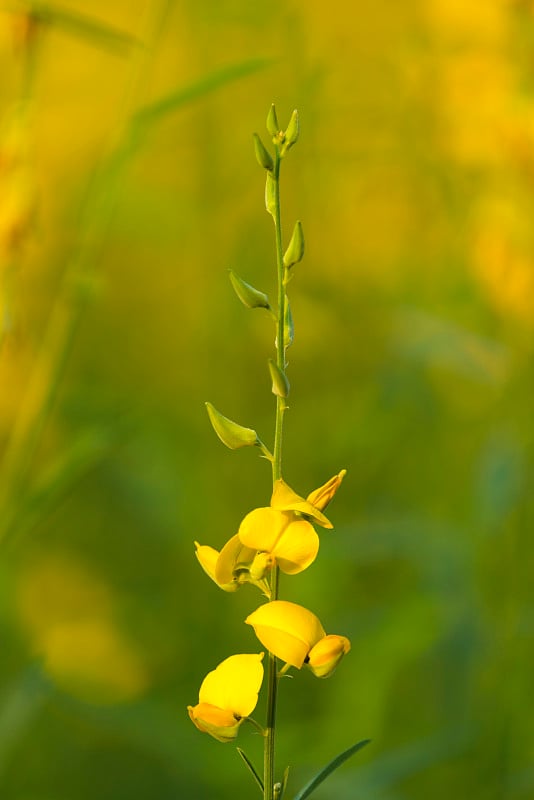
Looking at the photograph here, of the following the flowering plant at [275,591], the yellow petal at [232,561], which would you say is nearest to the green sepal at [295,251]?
the flowering plant at [275,591]

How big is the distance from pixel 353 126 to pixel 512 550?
92cm

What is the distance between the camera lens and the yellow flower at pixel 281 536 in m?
0.37

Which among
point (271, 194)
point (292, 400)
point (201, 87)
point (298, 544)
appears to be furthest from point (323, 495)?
point (292, 400)

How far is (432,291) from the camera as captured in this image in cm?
175

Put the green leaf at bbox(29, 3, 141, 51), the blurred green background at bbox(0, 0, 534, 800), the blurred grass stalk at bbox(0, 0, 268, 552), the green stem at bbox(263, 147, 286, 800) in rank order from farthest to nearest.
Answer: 1. the blurred green background at bbox(0, 0, 534, 800)
2. the blurred grass stalk at bbox(0, 0, 268, 552)
3. the green leaf at bbox(29, 3, 141, 51)
4. the green stem at bbox(263, 147, 286, 800)

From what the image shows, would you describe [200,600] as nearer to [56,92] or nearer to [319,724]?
[319,724]

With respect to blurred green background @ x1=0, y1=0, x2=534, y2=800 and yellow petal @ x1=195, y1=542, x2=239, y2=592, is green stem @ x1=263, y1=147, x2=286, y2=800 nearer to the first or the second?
yellow petal @ x1=195, y1=542, x2=239, y2=592

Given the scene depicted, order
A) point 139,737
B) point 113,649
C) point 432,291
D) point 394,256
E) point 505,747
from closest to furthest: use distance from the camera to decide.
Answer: point 505,747
point 139,737
point 113,649
point 432,291
point 394,256

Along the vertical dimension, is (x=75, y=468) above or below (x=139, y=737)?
above

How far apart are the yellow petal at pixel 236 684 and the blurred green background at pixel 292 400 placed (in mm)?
438

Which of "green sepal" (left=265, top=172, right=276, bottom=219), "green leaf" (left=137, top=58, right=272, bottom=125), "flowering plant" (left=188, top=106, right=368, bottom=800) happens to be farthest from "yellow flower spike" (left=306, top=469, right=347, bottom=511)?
"green leaf" (left=137, top=58, right=272, bottom=125)

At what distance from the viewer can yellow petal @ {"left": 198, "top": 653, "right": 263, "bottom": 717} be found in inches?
14.3

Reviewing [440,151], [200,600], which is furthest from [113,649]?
[440,151]

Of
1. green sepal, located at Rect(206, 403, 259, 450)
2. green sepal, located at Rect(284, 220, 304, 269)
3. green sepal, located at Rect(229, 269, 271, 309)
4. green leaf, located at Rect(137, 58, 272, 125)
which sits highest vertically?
green leaf, located at Rect(137, 58, 272, 125)
